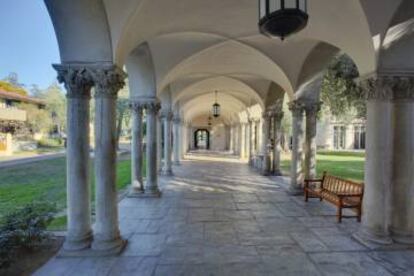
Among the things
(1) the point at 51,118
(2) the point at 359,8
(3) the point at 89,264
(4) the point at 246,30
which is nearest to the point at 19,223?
(3) the point at 89,264

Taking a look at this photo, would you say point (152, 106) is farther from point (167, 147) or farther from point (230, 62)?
point (167, 147)

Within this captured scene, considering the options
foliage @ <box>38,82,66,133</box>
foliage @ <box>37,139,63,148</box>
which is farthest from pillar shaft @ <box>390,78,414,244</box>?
foliage @ <box>37,139,63,148</box>

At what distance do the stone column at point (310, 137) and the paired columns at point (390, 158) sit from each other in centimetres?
403

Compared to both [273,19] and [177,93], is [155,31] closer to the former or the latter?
[273,19]

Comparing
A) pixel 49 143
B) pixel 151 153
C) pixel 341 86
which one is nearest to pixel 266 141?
pixel 341 86

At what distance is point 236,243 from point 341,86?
8.10m

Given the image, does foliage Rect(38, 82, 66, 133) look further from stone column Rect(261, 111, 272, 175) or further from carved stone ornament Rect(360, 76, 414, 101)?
carved stone ornament Rect(360, 76, 414, 101)

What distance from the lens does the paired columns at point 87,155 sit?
4715 millimetres

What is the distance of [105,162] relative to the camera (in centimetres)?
488

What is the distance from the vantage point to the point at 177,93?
14625 mm

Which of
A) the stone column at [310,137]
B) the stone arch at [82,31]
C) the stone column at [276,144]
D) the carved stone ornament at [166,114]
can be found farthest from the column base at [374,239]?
the carved stone ornament at [166,114]

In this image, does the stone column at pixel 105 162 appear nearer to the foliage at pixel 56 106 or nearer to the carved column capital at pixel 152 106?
the carved column capital at pixel 152 106

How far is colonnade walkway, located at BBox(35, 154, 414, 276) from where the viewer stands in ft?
13.9

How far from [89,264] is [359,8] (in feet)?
20.0
